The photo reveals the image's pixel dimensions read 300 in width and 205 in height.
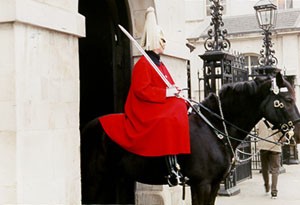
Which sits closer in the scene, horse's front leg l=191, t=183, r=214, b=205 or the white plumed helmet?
horse's front leg l=191, t=183, r=214, b=205

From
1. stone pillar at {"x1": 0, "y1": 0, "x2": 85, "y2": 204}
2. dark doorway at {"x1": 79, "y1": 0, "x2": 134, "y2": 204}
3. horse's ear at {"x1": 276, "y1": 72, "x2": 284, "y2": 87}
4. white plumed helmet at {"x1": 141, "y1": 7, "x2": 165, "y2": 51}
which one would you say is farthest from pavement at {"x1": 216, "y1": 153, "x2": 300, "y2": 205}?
stone pillar at {"x1": 0, "y1": 0, "x2": 85, "y2": 204}

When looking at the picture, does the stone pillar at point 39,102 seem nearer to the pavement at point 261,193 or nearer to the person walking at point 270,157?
the pavement at point 261,193

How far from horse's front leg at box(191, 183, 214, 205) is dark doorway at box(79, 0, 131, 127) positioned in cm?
219

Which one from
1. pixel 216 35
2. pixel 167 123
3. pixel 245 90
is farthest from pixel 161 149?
pixel 216 35

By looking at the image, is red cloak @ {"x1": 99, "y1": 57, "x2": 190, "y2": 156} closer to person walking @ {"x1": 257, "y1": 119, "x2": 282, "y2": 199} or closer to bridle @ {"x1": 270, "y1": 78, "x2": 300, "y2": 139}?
bridle @ {"x1": 270, "y1": 78, "x2": 300, "y2": 139}

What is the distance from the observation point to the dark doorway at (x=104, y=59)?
7.48 meters

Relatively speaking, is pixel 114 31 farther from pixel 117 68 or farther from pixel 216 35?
pixel 216 35

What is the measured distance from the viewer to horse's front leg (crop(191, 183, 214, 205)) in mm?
5669

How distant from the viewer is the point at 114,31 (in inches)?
296

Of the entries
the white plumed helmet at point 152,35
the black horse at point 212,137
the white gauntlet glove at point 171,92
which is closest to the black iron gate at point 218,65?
the black horse at point 212,137

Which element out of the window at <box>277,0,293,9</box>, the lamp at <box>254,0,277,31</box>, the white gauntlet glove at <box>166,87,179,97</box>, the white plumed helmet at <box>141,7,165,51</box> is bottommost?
the white gauntlet glove at <box>166,87,179,97</box>

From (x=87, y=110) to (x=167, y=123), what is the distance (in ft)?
8.06

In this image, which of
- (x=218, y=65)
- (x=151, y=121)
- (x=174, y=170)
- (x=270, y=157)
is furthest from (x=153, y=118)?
(x=270, y=157)

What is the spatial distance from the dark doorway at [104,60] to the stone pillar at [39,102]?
7.12 feet
